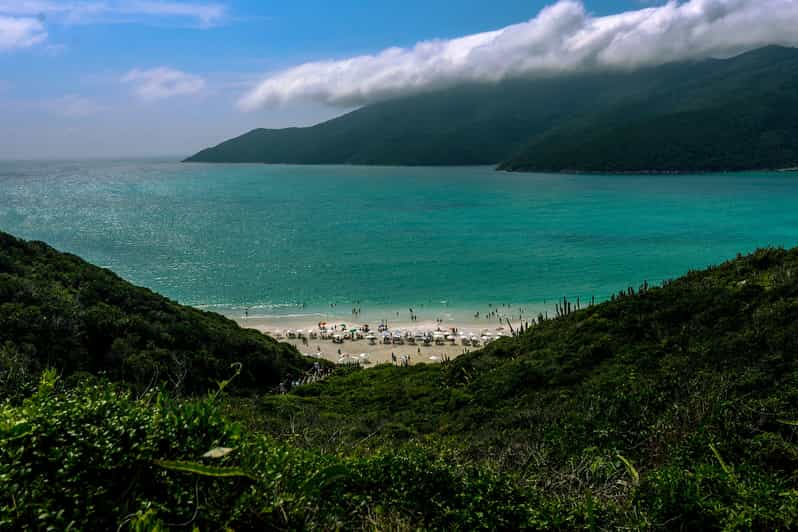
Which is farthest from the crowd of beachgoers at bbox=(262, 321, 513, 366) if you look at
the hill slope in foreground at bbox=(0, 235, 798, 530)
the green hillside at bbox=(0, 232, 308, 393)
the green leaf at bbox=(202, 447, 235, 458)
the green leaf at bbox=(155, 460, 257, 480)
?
the green leaf at bbox=(155, 460, 257, 480)

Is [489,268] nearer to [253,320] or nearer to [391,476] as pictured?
[253,320]

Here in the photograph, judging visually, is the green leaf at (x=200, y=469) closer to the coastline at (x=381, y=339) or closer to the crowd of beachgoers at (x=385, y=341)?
the coastline at (x=381, y=339)

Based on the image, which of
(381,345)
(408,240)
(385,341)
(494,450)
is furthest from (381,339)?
(408,240)

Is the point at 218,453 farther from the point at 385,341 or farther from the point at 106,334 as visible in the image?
the point at 385,341

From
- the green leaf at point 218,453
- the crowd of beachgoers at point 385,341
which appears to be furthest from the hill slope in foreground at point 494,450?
the crowd of beachgoers at point 385,341

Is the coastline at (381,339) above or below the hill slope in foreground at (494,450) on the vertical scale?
below

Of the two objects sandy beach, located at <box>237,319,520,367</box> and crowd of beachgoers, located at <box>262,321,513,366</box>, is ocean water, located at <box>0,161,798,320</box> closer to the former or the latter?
sandy beach, located at <box>237,319,520,367</box>
